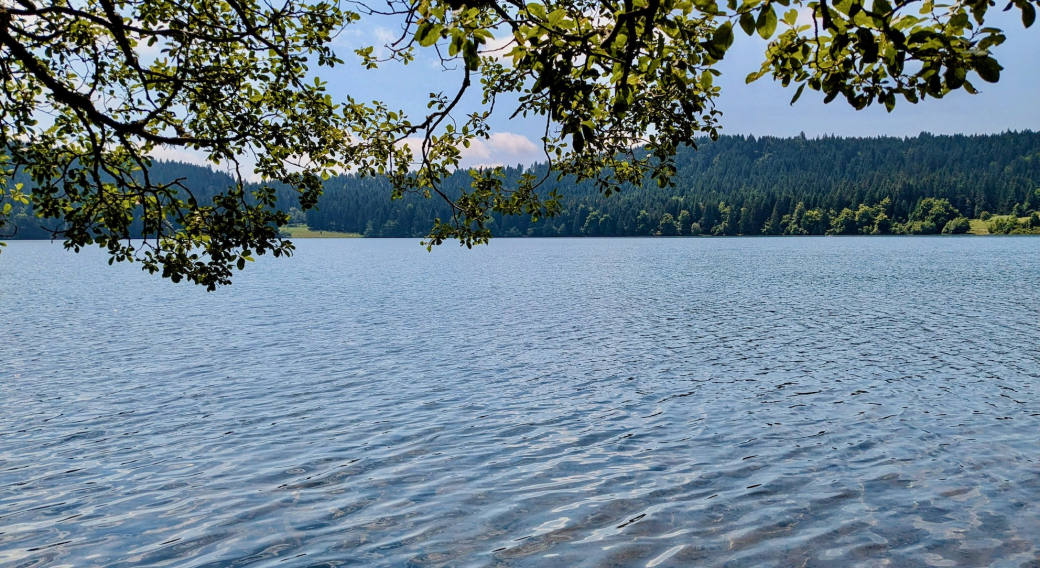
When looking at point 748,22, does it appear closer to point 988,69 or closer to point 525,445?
point 988,69

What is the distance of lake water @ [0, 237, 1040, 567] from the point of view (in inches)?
442

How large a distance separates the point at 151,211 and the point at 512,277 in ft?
216

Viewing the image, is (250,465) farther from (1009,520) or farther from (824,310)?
(824,310)

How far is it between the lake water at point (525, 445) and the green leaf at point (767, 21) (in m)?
7.87

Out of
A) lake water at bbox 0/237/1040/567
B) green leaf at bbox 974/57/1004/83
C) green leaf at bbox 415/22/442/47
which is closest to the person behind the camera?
green leaf at bbox 974/57/1004/83

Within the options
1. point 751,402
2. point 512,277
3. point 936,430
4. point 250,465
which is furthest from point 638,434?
point 512,277

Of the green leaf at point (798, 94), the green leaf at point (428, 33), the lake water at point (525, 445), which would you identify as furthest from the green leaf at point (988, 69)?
the lake water at point (525, 445)

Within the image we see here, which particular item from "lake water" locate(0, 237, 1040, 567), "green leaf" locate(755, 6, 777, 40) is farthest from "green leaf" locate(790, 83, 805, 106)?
"lake water" locate(0, 237, 1040, 567)

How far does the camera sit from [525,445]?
16.2 m

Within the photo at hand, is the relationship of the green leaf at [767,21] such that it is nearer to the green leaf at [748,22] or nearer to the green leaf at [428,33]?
the green leaf at [748,22]

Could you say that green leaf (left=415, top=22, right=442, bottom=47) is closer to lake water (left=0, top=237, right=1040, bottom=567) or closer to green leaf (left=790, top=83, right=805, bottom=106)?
green leaf (left=790, top=83, right=805, bottom=106)

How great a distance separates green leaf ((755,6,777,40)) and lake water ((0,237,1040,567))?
7866 mm

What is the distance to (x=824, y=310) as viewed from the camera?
4312 centimetres

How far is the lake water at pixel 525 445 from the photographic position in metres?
11.2
